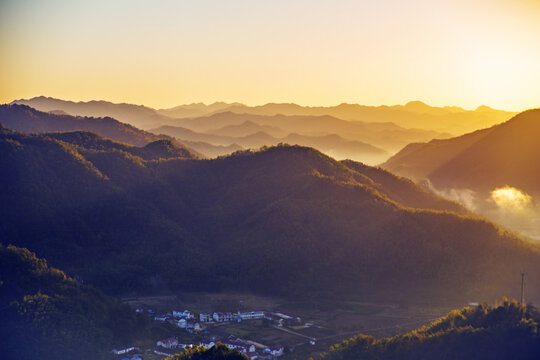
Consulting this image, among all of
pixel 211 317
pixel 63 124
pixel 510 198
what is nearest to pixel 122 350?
pixel 211 317

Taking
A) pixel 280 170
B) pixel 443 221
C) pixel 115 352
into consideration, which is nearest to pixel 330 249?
pixel 443 221

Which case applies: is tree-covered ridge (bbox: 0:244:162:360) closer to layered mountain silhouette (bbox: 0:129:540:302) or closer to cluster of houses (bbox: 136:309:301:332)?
cluster of houses (bbox: 136:309:301:332)

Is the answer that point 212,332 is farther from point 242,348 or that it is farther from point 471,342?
point 471,342

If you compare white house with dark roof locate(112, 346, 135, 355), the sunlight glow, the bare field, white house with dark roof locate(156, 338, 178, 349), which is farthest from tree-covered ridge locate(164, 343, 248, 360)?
the sunlight glow

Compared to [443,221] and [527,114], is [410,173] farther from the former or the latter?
[443,221]

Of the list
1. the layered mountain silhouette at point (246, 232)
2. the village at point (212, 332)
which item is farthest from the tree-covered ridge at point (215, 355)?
the layered mountain silhouette at point (246, 232)

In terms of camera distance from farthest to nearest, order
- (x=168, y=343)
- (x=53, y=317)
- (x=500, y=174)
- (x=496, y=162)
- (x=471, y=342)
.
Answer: (x=496, y=162) → (x=500, y=174) → (x=168, y=343) → (x=53, y=317) → (x=471, y=342)
